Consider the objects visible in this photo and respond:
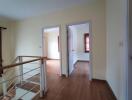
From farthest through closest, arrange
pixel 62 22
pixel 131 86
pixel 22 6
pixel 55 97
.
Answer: pixel 62 22 → pixel 22 6 → pixel 55 97 → pixel 131 86

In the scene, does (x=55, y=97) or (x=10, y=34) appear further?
(x=10, y=34)

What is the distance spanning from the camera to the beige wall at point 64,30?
2902 mm

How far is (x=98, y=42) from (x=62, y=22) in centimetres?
152

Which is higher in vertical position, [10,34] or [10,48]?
[10,34]

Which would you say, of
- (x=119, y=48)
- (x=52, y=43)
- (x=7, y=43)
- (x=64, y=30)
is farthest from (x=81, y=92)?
(x=52, y=43)

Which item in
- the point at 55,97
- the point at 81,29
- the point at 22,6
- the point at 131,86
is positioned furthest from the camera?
the point at 81,29

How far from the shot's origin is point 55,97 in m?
2.11

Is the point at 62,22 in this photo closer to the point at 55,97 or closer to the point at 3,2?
the point at 3,2

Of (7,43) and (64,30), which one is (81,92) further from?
(7,43)

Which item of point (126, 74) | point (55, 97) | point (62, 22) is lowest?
point (55, 97)

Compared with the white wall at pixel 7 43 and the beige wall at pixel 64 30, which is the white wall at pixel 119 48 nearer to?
the beige wall at pixel 64 30

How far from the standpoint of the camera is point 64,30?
3459mm

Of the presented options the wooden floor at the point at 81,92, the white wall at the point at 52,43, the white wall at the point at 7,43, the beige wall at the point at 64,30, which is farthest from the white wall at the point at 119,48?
the white wall at the point at 52,43

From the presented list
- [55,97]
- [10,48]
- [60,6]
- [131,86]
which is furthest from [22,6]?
[131,86]
